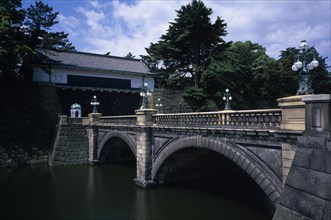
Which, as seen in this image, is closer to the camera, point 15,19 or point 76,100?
point 15,19

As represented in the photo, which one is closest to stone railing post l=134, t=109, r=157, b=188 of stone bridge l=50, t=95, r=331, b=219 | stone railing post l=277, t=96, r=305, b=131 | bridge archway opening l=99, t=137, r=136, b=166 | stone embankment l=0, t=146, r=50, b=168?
stone bridge l=50, t=95, r=331, b=219

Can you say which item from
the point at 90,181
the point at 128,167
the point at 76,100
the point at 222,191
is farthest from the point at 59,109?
the point at 222,191

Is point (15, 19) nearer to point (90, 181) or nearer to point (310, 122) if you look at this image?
point (90, 181)

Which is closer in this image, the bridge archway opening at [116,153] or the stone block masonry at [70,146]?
the bridge archway opening at [116,153]

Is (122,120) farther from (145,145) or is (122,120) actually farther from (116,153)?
(116,153)

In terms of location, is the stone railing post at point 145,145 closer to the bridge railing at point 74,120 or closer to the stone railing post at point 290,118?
the stone railing post at point 290,118

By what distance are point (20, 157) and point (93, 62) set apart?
46.6ft

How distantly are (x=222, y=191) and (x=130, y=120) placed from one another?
8.03m

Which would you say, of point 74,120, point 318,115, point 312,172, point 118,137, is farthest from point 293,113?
point 74,120

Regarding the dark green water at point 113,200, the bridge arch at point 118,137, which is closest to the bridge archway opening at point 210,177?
the dark green water at point 113,200

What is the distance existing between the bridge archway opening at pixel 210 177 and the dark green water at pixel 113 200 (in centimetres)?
11

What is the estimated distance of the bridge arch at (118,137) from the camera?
1906 centimetres

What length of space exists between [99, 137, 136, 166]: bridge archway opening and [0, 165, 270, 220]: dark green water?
178 inches

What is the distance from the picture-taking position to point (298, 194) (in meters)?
6.04
